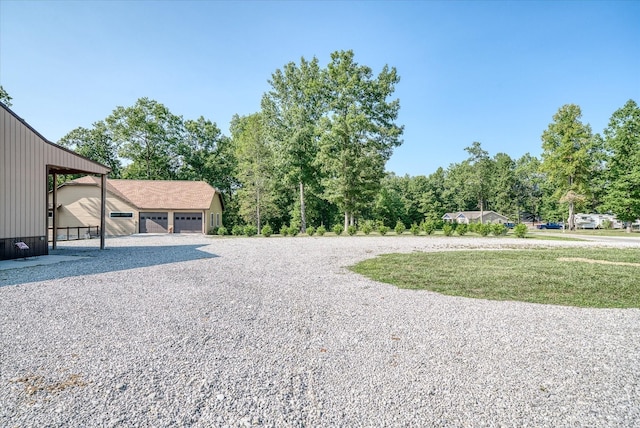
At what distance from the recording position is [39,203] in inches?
458

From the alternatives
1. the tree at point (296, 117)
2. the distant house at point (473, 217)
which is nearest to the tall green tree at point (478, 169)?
the distant house at point (473, 217)

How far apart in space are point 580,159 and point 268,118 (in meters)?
31.8

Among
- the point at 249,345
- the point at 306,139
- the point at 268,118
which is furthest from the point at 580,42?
the point at 268,118

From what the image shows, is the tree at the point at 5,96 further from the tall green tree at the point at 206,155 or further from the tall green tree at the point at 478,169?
the tall green tree at the point at 478,169

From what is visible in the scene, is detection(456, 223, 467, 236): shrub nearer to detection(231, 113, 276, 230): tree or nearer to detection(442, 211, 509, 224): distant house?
detection(231, 113, 276, 230): tree

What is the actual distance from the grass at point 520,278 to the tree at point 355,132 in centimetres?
1577

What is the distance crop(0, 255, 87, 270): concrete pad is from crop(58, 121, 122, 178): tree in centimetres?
3342

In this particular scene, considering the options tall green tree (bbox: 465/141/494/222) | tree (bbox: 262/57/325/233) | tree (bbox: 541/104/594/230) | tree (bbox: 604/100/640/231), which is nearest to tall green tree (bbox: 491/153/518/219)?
tall green tree (bbox: 465/141/494/222)

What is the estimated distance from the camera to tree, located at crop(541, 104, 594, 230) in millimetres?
34594

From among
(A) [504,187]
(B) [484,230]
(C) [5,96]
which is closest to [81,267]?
(C) [5,96]

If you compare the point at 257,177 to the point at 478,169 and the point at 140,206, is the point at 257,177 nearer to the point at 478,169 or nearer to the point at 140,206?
the point at 140,206

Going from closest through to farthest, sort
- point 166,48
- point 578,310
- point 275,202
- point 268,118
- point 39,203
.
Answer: point 578,310
point 39,203
point 166,48
point 268,118
point 275,202

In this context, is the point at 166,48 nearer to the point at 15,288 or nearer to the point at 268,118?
the point at 15,288

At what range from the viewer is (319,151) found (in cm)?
3003
